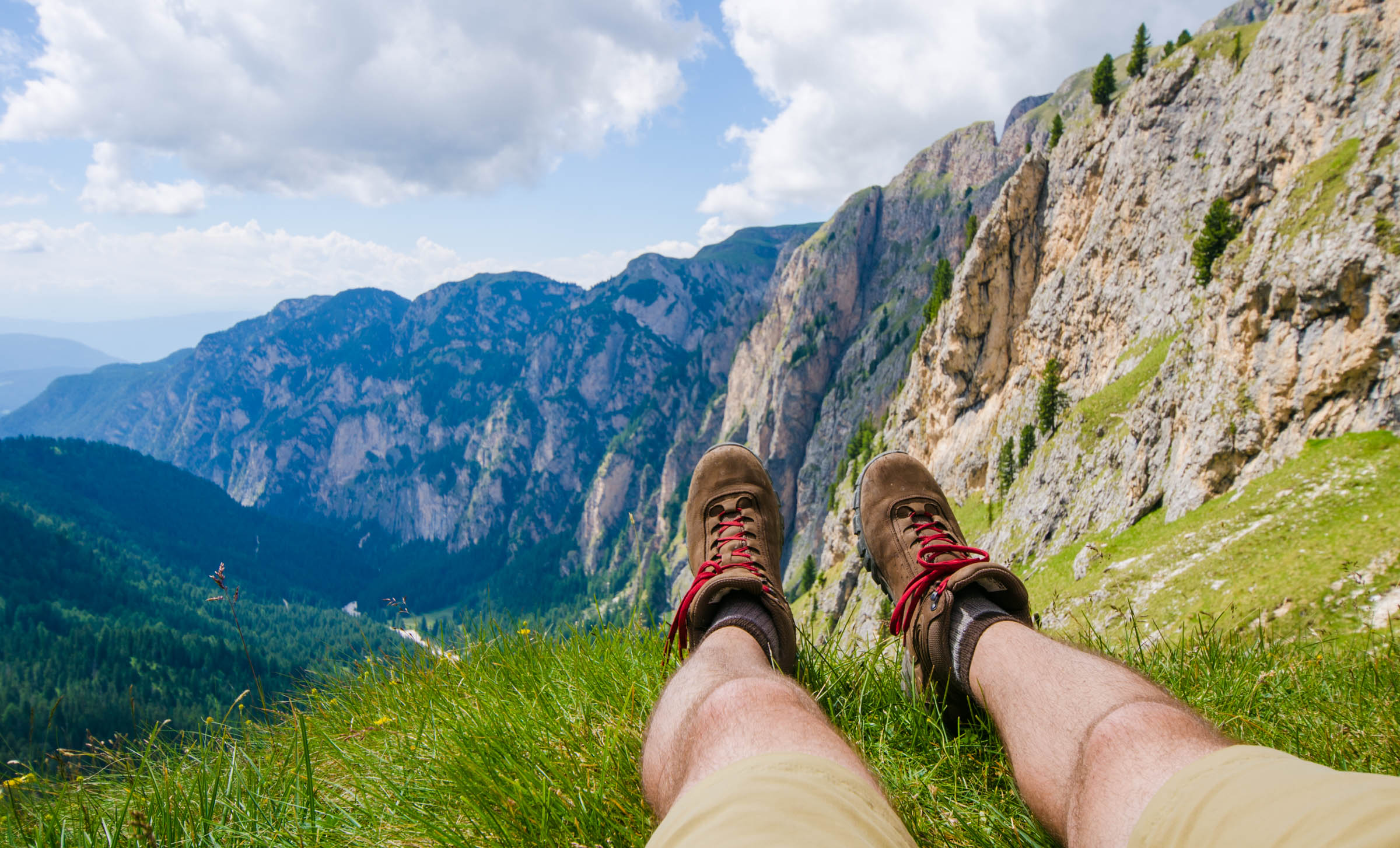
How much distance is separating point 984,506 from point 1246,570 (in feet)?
115

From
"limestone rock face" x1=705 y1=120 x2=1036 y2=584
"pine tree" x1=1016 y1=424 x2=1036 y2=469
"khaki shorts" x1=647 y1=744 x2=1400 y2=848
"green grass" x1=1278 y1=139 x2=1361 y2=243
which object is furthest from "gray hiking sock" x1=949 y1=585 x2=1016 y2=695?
"limestone rock face" x1=705 y1=120 x2=1036 y2=584

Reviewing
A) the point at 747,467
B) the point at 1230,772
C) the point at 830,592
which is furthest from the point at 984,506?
the point at 1230,772

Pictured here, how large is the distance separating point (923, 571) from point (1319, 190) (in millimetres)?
29764

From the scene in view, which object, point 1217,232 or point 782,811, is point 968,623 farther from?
point 1217,232

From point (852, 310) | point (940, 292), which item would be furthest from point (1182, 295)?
point (852, 310)

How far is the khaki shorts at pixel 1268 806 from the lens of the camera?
1.29 meters

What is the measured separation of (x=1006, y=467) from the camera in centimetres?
4547

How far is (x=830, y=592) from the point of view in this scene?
59.2m

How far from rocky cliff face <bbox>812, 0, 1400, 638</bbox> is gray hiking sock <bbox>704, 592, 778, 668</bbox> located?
0.46 metres

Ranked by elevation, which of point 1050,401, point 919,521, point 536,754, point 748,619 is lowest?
point 536,754

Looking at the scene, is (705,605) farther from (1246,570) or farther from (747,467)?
(1246,570)

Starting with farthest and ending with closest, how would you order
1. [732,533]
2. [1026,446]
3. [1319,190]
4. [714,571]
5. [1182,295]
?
1. [1026,446]
2. [1182,295]
3. [1319,190]
4. [732,533]
5. [714,571]

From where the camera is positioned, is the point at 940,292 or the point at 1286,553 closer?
the point at 1286,553

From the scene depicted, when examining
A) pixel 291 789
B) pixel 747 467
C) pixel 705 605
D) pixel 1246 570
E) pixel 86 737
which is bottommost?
pixel 1246 570
